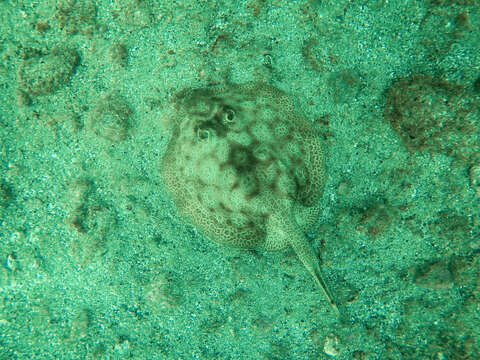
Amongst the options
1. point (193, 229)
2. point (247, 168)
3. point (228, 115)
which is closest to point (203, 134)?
point (228, 115)

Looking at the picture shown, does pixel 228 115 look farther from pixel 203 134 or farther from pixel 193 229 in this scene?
pixel 193 229

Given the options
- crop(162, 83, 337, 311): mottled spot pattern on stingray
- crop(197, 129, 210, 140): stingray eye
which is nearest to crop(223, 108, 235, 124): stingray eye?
crop(162, 83, 337, 311): mottled spot pattern on stingray

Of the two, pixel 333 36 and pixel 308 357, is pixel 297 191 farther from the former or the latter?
pixel 308 357

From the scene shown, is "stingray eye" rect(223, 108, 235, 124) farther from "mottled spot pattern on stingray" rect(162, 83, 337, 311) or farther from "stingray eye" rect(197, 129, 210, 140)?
"stingray eye" rect(197, 129, 210, 140)

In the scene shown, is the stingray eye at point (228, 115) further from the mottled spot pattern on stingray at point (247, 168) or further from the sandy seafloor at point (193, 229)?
the sandy seafloor at point (193, 229)

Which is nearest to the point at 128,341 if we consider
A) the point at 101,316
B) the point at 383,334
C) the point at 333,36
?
the point at 101,316

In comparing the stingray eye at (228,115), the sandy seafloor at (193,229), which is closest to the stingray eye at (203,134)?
the stingray eye at (228,115)
